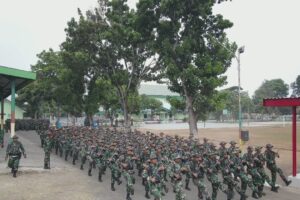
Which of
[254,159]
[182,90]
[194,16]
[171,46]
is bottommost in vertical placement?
[254,159]

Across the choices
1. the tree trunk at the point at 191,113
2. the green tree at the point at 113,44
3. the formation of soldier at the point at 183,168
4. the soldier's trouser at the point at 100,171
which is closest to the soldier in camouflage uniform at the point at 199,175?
the formation of soldier at the point at 183,168

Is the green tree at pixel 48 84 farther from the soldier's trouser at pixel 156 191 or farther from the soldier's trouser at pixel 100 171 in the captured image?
the soldier's trouser at pixel 156 191

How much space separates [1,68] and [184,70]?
11.9 meters

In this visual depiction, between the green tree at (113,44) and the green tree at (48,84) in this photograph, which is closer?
the green tree at (113,44)

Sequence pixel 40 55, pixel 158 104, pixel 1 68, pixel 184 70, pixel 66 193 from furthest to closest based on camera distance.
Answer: pixel 158 104 → pixel 40 55 → pixel 184 70 → pixel 1 68 → pixel 66 193

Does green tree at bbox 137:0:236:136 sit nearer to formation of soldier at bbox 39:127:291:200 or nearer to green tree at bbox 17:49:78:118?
formation of soldier at bbox 39:127:291:200

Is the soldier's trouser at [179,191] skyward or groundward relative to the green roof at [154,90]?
groundward

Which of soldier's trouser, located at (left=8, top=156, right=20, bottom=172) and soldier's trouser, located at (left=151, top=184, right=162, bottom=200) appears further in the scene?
soldier's trouser, located at (left=8, top=156, right=20, bottom=172)

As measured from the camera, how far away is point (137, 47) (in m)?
31.0

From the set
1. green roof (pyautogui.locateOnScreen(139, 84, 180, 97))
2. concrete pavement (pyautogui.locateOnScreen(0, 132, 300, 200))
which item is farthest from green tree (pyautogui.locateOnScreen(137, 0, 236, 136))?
green roof (pyautogui.locateOnScreen(139, 84, 180, 97))

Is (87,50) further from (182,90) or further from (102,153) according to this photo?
(102,153)

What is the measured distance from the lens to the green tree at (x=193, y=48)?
25.4 m

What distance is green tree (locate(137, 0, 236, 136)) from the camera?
25.4 metres

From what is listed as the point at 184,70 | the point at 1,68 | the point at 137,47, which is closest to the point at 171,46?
the point at 184,70
